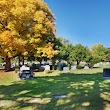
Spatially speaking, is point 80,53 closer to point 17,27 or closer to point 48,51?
point 48,51

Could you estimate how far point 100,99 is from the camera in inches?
428

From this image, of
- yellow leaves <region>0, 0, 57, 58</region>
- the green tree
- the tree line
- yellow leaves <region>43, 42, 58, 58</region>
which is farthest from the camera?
the green tree

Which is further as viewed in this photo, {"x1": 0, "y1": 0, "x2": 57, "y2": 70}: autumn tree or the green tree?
the green tree

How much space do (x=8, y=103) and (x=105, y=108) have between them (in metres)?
4.21

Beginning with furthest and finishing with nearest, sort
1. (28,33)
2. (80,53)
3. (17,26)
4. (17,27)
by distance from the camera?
1. (80,53)
2. (28,33)
3. (17,27)
4. (17,26)

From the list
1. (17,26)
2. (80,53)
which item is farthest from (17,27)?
(80,53)

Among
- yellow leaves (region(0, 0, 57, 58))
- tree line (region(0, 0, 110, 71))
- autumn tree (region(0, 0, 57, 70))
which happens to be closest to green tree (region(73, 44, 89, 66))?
tree line (region(0, 0, 110, 71))

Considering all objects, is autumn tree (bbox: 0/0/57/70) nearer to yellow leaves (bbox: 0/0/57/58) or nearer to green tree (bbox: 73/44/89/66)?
yellow leaves (bbox: 0/0/57/58)

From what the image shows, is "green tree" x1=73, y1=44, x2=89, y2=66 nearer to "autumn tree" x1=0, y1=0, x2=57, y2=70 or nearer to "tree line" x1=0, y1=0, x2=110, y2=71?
"tree line" x1=0, y1=0, x2=110, y2=71

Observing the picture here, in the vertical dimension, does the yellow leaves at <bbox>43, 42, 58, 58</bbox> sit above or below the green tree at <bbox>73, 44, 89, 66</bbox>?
below

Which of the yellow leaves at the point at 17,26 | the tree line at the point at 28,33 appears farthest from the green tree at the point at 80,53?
the yellow leaves at the point at 17,26

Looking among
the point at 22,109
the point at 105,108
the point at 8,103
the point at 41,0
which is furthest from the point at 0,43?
the point at 41,0

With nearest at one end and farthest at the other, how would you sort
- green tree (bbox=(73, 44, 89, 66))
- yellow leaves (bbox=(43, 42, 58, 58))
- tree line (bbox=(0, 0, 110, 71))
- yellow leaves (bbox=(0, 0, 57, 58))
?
yellow leaves (bbox=(0, 0, 57, 58)) → tree line (bbox=(0, 0, 110, 71)) → yellow leaves (bbox=(43, 42, 58, 58)) → green tree (bbox=(73, 44, 89, 66))

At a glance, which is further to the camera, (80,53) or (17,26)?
(80,53)
